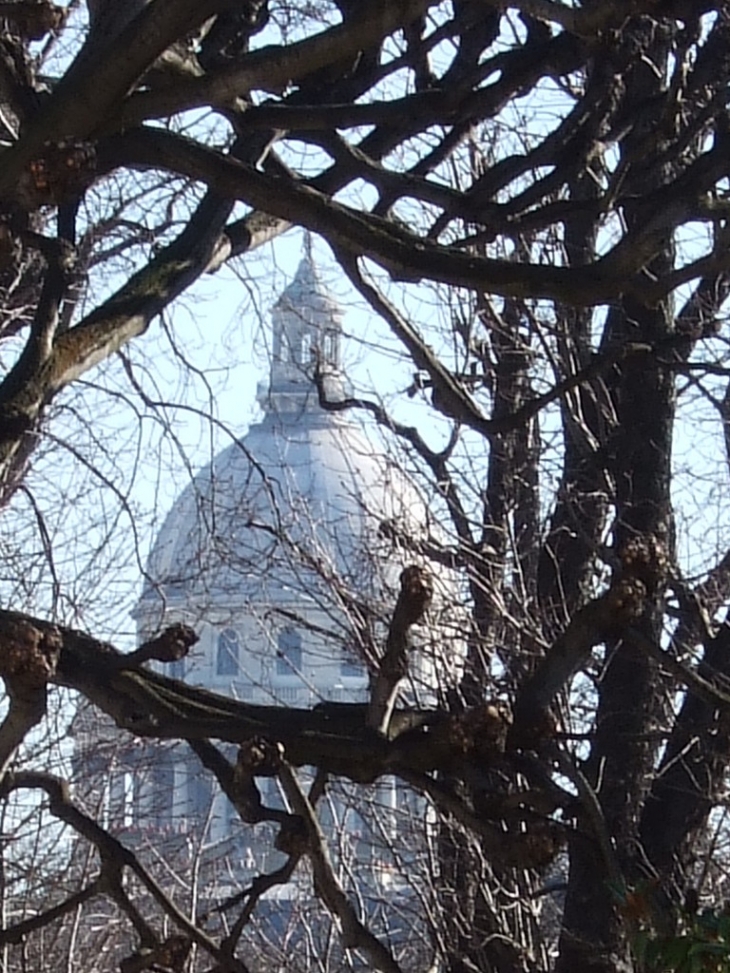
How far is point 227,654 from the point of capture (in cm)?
1455

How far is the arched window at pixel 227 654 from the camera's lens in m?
12.5

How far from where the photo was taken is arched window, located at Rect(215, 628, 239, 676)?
1253 cm

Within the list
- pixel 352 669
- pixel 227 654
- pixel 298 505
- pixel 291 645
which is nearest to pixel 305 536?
pixel 298 505

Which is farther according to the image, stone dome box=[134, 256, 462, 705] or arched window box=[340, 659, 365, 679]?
arched window box=[340, 659, 365, 679]

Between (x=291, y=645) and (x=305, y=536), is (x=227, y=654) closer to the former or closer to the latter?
(x=291, y=645)

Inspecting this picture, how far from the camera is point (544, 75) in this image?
5.17m

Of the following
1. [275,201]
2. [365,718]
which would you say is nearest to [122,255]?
[275,201]

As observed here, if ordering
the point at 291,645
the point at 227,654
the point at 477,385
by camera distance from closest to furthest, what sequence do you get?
the point at 477,385
the point at 291,645
the point at 227,654

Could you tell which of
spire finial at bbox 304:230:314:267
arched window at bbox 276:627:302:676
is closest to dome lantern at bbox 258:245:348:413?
spire finial at bbox 304:230:314:267

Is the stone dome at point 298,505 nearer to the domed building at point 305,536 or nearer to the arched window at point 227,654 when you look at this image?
the domed building at point 305,536

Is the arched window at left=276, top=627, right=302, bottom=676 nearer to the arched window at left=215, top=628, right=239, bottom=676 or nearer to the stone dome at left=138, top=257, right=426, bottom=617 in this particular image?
the stone dome at left=138, top=257, right=426, bottom=617

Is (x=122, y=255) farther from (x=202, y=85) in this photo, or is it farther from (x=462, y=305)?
(x=202, y=85)

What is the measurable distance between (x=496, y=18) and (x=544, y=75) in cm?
34

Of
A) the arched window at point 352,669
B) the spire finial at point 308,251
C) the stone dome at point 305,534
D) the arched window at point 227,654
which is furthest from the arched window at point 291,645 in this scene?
the spire finial at point 308,251
